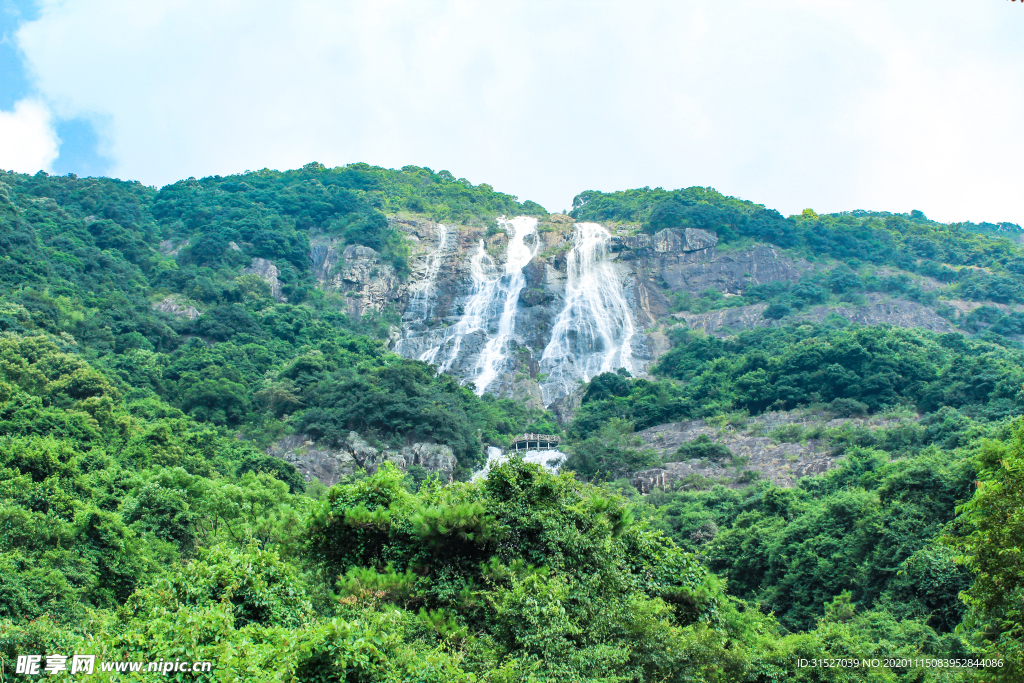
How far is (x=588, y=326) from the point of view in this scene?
202 feet

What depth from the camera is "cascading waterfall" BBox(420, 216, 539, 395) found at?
192 feet

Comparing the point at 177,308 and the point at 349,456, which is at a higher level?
the point at 177,308

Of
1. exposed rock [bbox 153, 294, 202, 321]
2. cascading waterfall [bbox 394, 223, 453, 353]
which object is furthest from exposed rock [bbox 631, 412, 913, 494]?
exposed rock [bbox 153, 294, 202, 321]

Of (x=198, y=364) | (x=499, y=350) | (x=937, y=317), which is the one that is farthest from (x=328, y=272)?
(x=937, y=317)

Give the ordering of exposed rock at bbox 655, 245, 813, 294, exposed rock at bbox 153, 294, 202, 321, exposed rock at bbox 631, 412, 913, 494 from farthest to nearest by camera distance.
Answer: exposed rock at bbox 655, 245, 813, 294
exposed rock at bbox 153, 294, 202, 321
exposed rock at bbox 631, 412, 913, 494

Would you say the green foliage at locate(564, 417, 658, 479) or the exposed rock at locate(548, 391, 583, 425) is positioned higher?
the exposed rock at locate(548, 391, 583, 425)

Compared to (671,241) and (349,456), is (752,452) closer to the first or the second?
(349,456)

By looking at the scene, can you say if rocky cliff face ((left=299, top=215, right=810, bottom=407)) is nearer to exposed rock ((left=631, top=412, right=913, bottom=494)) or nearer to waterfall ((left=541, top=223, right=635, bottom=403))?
waterfall ((left=541, top=223, right=635, bottom=403))

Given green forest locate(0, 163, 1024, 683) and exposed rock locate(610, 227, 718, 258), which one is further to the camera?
exposed rock locate(610, 227, 718, 258)

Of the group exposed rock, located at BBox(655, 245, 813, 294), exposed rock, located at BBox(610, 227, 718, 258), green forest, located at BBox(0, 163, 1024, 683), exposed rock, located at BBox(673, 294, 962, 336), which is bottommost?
green forest, located at BBox(0, 163, 1024, 683)

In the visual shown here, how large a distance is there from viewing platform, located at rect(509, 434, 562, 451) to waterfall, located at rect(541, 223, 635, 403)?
9343 mm

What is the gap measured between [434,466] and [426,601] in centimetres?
2420

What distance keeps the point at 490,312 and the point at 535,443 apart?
2116 centimetres

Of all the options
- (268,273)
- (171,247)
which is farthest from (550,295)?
(171,247)
